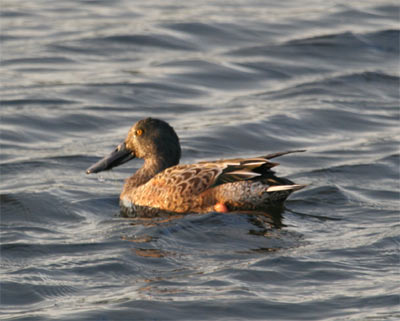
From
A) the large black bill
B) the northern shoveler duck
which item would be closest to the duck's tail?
the northern shoveler duck

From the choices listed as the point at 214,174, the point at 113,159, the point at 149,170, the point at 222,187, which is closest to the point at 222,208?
the point at 222,187

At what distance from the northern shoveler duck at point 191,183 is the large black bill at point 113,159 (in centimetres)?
28

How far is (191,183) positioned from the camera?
381 inches

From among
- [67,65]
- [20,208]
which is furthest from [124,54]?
Answer: [20,208]

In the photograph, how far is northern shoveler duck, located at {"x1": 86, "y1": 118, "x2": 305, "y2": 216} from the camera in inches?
371

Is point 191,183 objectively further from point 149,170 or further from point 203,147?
point 203,147

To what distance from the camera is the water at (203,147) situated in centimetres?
749

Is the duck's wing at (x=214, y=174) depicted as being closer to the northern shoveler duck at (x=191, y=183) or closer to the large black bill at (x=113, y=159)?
the northern shoveler duck at (x=191, y=183)

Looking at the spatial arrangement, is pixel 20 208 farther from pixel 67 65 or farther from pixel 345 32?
pixel 345 32

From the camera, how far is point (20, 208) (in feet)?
33.1

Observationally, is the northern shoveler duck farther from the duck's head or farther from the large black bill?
the large black bill

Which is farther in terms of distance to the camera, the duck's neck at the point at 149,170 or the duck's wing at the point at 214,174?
the duck's neck at the point at 149,170

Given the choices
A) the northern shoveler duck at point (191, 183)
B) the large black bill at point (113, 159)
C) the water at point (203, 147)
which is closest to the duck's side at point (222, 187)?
the northern shoveler duck at point (191, 183)

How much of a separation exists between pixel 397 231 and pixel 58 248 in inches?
116
